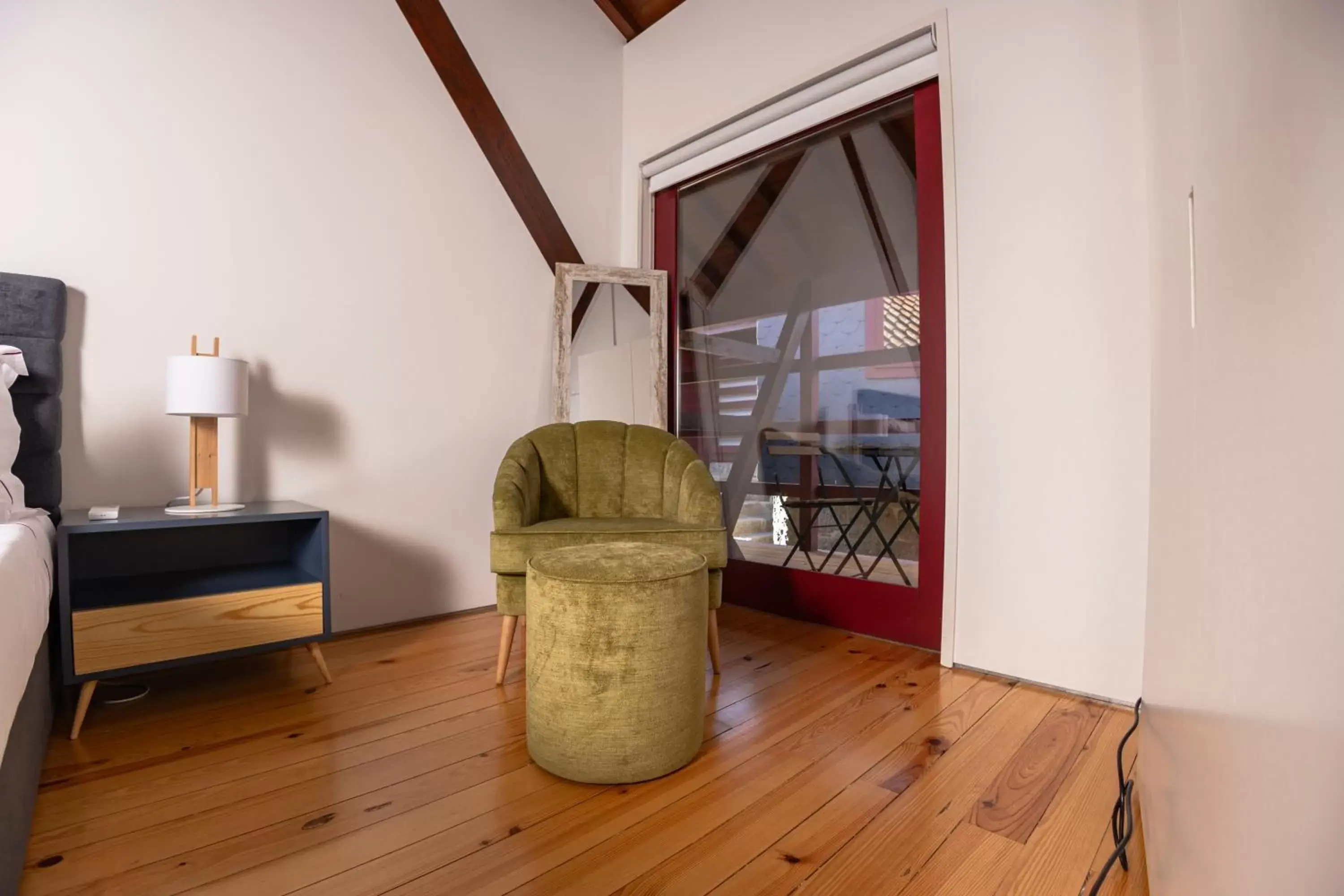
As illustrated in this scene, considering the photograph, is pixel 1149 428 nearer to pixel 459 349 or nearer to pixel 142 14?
pixel 459 349

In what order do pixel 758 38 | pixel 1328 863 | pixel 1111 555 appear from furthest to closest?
pixel 758 38, pixel 1111 555, pixel 1328 863

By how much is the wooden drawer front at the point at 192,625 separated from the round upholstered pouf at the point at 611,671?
3.16ft

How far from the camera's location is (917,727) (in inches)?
73.1

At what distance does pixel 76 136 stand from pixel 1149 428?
139 inches

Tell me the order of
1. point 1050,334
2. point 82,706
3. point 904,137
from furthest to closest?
point 904,137
point 1050,334
point 82,706

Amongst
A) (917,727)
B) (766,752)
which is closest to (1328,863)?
(766,752)

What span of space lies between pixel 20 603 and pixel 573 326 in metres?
2.51

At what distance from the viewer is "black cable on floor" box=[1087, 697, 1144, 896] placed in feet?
3.88

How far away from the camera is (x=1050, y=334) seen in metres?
2.17

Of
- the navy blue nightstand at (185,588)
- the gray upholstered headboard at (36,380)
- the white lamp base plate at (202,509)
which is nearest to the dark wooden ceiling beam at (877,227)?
the navy blue nightstand at (185,588)

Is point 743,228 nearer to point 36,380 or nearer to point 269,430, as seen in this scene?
point 269,430

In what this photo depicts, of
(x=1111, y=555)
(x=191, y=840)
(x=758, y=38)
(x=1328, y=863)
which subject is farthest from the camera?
(x=758, y=38)

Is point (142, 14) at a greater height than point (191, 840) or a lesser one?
greater

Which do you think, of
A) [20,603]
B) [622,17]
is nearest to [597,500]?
[20,603]
